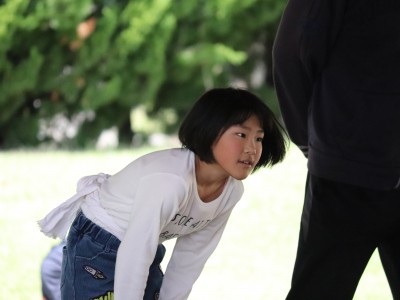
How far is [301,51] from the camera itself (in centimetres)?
237

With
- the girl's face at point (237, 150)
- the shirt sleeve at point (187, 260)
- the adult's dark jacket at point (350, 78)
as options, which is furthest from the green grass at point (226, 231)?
the adult's dark jacket at point (350, 78)

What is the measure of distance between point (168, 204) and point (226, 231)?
327cm

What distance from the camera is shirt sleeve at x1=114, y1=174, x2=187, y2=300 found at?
2555mm

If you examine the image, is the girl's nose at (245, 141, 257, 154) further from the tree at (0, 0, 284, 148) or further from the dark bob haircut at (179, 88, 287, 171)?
the tree at (0, 0, 284, 148)

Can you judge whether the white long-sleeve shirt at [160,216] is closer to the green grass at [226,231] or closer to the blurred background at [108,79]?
the green grass at [226,231]

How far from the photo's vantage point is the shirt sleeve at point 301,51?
2324mm

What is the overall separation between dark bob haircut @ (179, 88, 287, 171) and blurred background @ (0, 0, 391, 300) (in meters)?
3.70

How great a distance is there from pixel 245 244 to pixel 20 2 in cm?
359

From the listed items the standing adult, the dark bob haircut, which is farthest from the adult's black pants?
the dark bob haircut

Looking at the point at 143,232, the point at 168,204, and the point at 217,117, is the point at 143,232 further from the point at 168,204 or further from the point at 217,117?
the point at 217,117

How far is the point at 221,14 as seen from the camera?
8.96 m

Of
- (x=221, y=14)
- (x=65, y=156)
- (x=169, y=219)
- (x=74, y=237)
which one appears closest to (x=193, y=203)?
(x=169, y=219)

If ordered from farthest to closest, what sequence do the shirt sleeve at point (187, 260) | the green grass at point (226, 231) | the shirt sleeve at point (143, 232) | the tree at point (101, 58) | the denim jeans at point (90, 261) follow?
the tree at point (101, 58)
the green grass at point (226, 231)
the shirt sleeve at point (187, 260)
the denim jeans at point (90, 261)
the shirt sleeve at point (143, 232)

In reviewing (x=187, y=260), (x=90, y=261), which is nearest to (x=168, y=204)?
(x=90, y=261)
